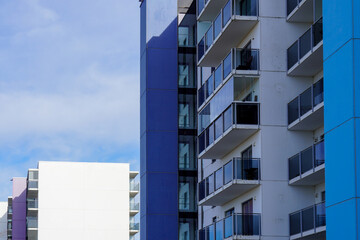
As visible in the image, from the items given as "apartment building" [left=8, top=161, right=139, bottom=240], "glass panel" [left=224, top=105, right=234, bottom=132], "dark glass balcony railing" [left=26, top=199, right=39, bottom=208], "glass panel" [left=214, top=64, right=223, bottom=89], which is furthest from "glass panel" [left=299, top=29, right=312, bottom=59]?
"dark glass balcony railing" [left=26, top=199, right=39, bottom=208]

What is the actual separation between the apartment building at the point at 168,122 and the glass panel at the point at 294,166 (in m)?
16.5

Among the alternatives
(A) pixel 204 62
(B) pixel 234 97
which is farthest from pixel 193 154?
(B) pixel 234 97

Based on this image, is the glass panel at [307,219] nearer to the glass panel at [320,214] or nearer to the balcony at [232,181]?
the glass panel at [320,214]

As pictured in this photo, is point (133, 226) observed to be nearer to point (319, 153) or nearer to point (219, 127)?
point (219, 127)

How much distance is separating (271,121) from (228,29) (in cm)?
504

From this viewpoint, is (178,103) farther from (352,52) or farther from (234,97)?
(352,52)

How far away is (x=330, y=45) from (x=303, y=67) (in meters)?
10.3

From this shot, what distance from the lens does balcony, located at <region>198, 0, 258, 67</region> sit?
134ft

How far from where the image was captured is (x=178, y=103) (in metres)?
56.4

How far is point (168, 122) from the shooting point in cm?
5575

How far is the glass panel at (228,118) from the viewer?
133ft

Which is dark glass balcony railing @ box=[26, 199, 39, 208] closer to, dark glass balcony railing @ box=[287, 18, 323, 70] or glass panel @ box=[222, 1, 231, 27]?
glass panel @ box=[222, 1, 231, 27]

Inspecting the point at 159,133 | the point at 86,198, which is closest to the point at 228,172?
the point at 159,133

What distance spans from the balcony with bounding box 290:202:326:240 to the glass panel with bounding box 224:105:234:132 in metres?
5.00
